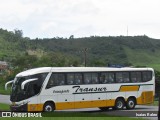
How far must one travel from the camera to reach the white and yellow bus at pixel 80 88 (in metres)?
24.8

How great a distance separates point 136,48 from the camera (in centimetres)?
14738

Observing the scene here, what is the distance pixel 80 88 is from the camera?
2642 centimetres

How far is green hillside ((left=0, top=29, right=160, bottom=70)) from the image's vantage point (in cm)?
13538

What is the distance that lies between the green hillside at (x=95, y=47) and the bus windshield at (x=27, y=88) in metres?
101

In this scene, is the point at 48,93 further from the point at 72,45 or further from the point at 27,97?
the point at 72,45

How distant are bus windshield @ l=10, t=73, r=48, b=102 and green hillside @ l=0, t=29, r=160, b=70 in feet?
331

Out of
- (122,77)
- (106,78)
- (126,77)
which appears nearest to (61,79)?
(106,78)

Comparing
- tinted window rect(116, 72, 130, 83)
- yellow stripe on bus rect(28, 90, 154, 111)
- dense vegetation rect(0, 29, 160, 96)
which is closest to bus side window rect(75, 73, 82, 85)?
yellow stripe on bus rect(28, 90, 154, 111)

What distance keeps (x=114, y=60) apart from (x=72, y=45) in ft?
111

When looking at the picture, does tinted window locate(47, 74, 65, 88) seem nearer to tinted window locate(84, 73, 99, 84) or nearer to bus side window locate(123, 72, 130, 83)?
tinted window locate(84, 73, 99, 84)

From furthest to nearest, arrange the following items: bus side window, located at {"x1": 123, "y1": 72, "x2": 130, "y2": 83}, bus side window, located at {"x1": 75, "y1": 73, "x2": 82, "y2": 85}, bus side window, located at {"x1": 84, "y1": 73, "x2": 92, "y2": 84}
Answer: bus side window, located at {"x1": 123, "y1": 72, "x2": 130, "y2": 83} → bus side window, located at {"x1": 84, "y1": 73, "x2": 92, "y2": 84} → bus side window, located at {"x1": 75, "y1": 73, "x2": 82, "y2": 85}

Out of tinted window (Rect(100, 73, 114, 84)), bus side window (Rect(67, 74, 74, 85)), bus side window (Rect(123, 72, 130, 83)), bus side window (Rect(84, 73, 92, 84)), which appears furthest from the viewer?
bus side window (Rect(123, 72, 130, 83))

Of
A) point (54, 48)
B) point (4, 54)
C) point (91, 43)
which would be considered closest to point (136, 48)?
point (91, 43)

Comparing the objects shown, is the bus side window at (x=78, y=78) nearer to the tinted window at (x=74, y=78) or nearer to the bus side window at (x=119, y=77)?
the tinted window at (x=74, y=78)
